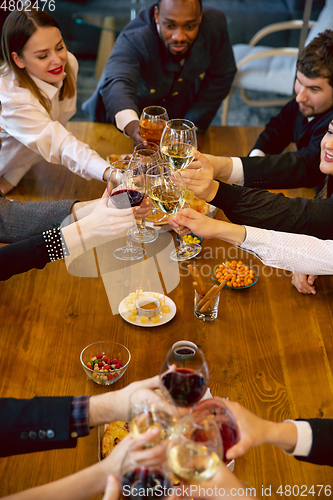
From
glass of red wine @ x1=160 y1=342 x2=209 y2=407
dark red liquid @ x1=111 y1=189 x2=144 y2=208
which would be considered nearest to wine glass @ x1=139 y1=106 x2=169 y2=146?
dark red liquid @ x1=111 y1=189 x2=144 y2=208

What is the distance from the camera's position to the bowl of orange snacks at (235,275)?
1.41 m

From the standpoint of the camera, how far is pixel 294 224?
5.11ft

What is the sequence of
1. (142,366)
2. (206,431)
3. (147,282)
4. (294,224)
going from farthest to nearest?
(294,224) → (147,282) → (142,366) → (206,431)

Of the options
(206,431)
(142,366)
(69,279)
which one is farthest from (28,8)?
(206,431)

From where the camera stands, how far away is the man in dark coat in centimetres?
206

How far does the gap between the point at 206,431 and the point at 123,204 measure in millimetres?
759

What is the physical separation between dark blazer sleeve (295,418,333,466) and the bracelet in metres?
0.84

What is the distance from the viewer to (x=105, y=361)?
1142 mm

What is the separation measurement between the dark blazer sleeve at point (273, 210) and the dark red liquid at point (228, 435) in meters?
0.88

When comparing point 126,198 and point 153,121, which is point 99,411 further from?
point 153,121

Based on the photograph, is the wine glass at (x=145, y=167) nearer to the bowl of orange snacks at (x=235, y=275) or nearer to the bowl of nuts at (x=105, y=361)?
the bowl of orange snacks at (x=235, y=275)

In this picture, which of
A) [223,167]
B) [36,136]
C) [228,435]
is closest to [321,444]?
[228,435]

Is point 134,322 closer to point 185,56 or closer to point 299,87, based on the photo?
point 299,87

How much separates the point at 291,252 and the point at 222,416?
71 cm
